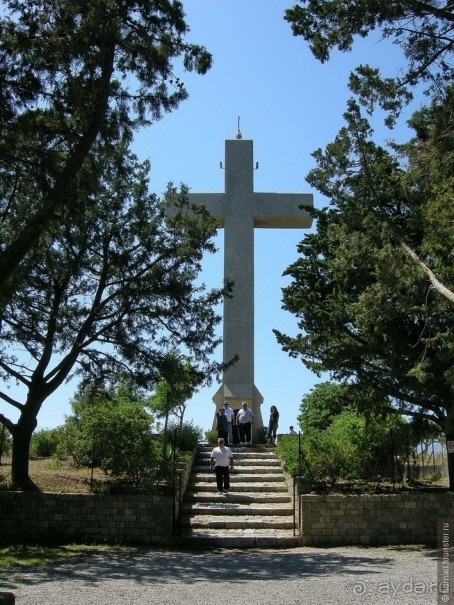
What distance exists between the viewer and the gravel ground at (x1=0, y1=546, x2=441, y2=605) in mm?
7270

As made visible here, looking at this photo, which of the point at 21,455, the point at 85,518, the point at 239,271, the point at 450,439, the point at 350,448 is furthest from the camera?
the point at 239,271

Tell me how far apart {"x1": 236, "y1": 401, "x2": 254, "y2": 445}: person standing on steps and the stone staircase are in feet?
5.45

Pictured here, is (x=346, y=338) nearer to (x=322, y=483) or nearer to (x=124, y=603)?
(x=322, y=483)

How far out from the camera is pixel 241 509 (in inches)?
524

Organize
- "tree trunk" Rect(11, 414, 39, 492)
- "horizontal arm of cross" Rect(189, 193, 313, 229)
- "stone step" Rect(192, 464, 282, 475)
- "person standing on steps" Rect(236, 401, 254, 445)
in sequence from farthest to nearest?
"horizontal arm of cross" Rect(189, 193, 313, 229), "person standing on steps" Rect(236, 401, 254, 445), "stone step" Rect(192, 464, 282, 475), "tree trunk" Rect(11, 414, 39, 492)

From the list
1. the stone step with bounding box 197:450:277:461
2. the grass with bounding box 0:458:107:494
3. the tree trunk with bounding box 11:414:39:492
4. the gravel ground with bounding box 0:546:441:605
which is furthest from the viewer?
the stone step with bounding box 197:450:277:461

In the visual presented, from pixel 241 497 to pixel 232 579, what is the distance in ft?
17.5

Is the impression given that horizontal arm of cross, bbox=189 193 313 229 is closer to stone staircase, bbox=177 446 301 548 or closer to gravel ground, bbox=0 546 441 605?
stone staircase, bbox=177 446 301 548

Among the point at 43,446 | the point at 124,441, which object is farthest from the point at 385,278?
the point at 43,446

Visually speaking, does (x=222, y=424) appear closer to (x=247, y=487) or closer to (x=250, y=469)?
(x=250, y=469)

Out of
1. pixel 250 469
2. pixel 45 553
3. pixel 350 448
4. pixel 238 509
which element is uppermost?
pixel 350 448

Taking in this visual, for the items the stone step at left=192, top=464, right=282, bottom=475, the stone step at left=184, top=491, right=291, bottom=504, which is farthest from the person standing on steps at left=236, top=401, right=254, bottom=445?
the stone step at left=184, top=491, right=291, bottom=504

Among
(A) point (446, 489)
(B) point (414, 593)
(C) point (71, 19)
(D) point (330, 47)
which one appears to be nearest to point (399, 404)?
(A) point (446, 489)

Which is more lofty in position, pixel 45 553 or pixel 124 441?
pixel 124 441
